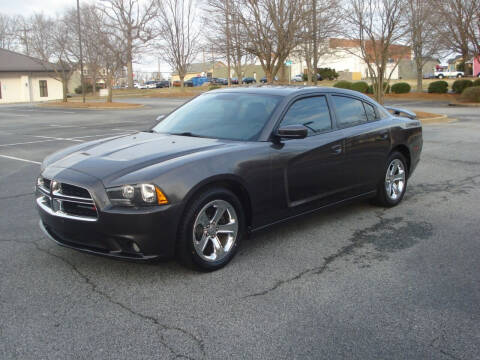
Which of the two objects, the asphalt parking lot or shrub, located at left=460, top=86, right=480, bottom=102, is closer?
the asphalt parking lot

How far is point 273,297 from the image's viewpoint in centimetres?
402

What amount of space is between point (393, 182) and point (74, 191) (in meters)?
4.21

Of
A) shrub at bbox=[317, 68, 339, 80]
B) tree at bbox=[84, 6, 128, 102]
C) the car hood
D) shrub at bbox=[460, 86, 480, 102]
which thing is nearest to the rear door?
the car hood

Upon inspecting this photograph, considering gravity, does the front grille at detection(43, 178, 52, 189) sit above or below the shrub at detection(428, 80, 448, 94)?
below

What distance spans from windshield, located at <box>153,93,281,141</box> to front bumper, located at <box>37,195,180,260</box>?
4.37ft

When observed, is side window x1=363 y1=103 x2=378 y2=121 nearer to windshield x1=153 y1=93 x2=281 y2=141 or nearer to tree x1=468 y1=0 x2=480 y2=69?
windshield x1=153 y1=93 x2=281 y2=141

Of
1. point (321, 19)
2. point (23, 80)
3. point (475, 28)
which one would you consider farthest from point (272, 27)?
point (23, 80)

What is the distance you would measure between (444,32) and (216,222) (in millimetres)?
33582

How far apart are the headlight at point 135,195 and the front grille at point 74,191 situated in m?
0.22

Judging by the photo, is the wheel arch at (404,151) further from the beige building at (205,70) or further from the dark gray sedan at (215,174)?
the beige building at (205,70)

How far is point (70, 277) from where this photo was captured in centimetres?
440

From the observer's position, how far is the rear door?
5914 millimetres

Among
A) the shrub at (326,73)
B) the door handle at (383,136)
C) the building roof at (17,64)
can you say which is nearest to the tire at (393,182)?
the door handle at (383,136)

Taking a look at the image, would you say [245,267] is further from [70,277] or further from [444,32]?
[444,32]
